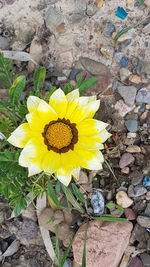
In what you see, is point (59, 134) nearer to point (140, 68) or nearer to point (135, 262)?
point (140, 68)

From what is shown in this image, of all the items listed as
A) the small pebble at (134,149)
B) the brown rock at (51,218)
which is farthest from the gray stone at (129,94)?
the brown rock at (51,218)

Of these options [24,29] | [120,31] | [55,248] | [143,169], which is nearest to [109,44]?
[120,31]

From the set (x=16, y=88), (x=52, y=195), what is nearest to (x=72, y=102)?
(x=16, y=88)

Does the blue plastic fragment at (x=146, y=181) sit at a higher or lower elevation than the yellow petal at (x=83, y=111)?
lower

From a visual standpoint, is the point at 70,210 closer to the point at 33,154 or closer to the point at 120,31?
the point at 33,154

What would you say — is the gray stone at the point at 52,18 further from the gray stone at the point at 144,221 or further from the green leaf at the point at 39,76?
the gray stone at the point at 144,221

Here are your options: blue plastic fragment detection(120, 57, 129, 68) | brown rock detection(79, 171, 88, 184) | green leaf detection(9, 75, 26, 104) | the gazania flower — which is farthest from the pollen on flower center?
blue plastic fragment detection(120, 57, 129, 68)

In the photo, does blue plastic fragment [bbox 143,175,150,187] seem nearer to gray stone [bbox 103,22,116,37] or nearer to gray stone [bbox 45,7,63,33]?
gray stone [bbox 103,22,116,37]
